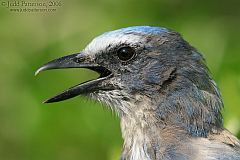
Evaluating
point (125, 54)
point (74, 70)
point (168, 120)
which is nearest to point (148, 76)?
point (125, 54)

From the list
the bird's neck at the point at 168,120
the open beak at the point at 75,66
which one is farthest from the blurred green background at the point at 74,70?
the bird's neck at the point at 168,120

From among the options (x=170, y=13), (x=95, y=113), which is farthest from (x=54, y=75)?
(x=170, y=13)

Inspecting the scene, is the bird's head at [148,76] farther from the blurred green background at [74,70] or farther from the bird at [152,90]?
the blurred green background at [74,70]

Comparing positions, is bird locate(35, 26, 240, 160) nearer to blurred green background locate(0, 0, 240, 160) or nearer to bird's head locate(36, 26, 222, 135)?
bird's head locate(36, 26, 222, 135)

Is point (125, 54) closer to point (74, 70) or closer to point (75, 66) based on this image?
point (75, 66)

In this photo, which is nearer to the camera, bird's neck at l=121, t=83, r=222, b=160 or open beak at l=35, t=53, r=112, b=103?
bird's neck at l=121, t=83, r=222, b=160

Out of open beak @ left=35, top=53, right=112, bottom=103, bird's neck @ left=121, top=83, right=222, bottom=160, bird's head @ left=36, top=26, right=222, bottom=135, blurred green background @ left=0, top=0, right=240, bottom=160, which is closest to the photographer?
bird's neck @ left=121, top=83, right=222, bottom=160

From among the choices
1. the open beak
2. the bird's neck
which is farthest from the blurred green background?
the bird's neck

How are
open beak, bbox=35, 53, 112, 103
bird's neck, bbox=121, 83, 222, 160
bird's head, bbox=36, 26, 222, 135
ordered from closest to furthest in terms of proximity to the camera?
bird's neck, bbox=121, 83, 222, 160 < bird's head, bbox=36, 26, 222, 135 < open beak, bbox=35, 53, 112, 103
